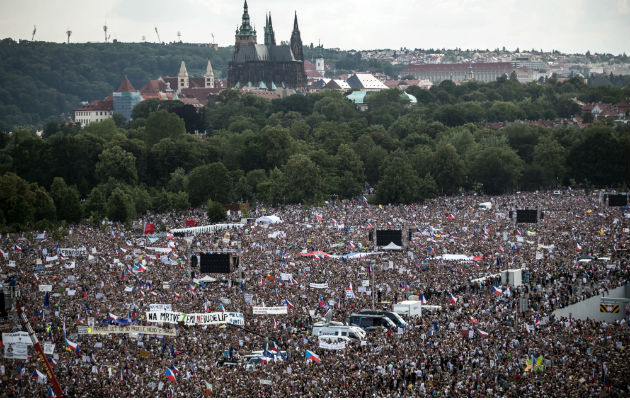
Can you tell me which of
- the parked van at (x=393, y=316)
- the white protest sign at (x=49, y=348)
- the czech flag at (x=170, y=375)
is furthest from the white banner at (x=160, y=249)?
the czech flag at (x=170, y=375)

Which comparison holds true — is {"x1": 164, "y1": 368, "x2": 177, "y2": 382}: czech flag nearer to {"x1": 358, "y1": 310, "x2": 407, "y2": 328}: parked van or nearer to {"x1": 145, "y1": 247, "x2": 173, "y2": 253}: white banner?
{"x1": 358, "y1": 310, "x2": 407, "y2": 328}: parked van

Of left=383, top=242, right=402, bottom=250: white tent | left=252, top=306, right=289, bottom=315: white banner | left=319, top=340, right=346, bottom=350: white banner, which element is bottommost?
left=383, top=242, right=402, bottom=250: white tent

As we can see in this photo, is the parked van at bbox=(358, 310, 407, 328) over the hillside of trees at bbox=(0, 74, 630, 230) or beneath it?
over

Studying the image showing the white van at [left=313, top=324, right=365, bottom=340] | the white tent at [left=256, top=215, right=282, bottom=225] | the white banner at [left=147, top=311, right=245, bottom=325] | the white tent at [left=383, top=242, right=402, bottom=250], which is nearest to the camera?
the white van at [left=313, top=324, right=365, bottom=340]

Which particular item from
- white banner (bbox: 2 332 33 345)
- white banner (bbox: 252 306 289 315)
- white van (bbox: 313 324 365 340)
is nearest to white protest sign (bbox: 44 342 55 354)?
white banner (bbox: 2 332 33 345)

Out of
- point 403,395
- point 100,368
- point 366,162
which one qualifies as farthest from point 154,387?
point 366,162

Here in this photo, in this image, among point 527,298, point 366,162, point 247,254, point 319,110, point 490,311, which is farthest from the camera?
point 319,110

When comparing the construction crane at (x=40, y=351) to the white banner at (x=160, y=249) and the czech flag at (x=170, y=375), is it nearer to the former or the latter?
the czech flag at (x=170, y=375)

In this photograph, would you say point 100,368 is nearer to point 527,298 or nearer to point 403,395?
point 403,395
